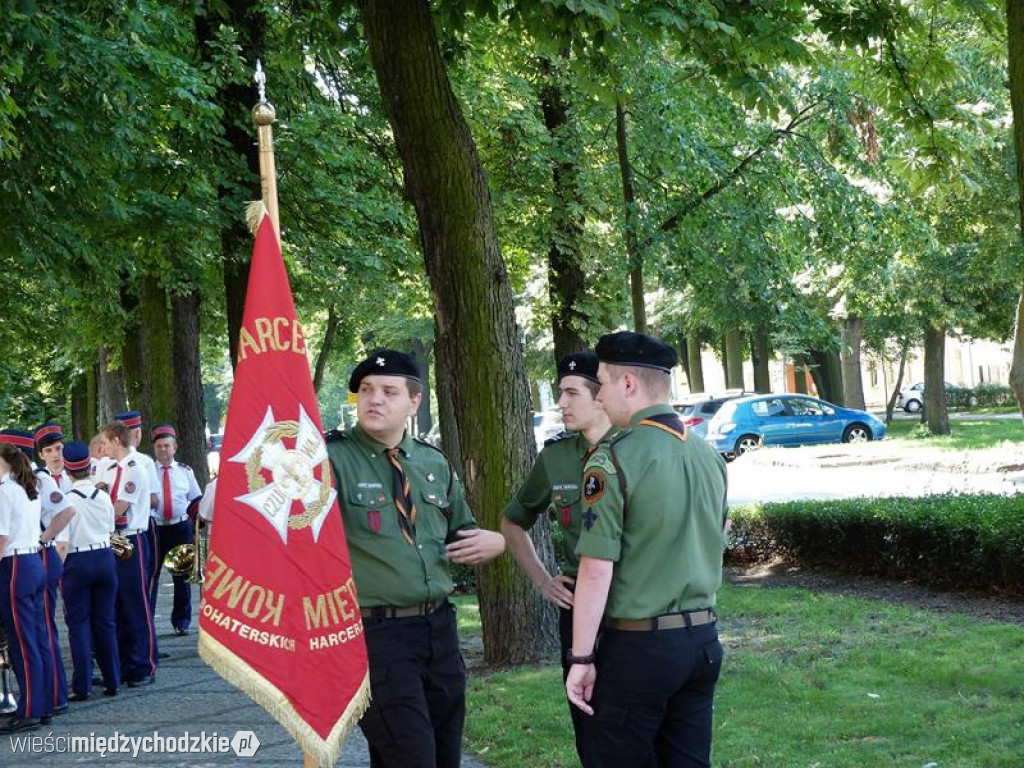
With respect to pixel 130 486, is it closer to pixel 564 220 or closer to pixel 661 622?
pixel 661 622

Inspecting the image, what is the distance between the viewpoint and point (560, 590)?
17.3ft

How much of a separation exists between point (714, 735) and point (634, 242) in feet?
30.7

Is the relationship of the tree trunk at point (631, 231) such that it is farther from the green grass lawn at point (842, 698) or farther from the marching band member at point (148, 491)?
the marching band member at point (148, 491)

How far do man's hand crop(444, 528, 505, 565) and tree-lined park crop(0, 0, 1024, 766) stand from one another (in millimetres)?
2126

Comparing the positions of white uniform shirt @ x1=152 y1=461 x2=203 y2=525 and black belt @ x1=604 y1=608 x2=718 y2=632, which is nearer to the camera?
black belt @ x1=604 y1=608 x2=718 y2=632

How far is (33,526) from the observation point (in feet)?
28.8

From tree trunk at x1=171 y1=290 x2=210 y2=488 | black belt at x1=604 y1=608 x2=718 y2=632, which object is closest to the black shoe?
black belt at x1=604 y1=608 x2=718 y2=632

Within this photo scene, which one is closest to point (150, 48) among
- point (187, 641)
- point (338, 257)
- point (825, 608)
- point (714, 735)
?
point (338, 257)

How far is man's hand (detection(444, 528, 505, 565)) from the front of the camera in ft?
17.2

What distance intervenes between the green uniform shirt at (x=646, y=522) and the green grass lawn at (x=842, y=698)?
2.50m

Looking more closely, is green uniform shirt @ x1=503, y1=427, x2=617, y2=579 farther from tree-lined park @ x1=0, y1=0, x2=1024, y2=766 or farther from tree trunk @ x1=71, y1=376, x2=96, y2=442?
tree trunk @ x1=71, y1=376, x2=96, y2=442

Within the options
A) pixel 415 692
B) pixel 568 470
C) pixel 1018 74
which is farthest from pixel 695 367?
pixel 415 692

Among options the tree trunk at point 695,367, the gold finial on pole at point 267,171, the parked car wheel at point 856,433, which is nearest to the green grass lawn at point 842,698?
the gold finial on pole at point 267,171

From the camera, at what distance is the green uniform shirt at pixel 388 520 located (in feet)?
16.8
